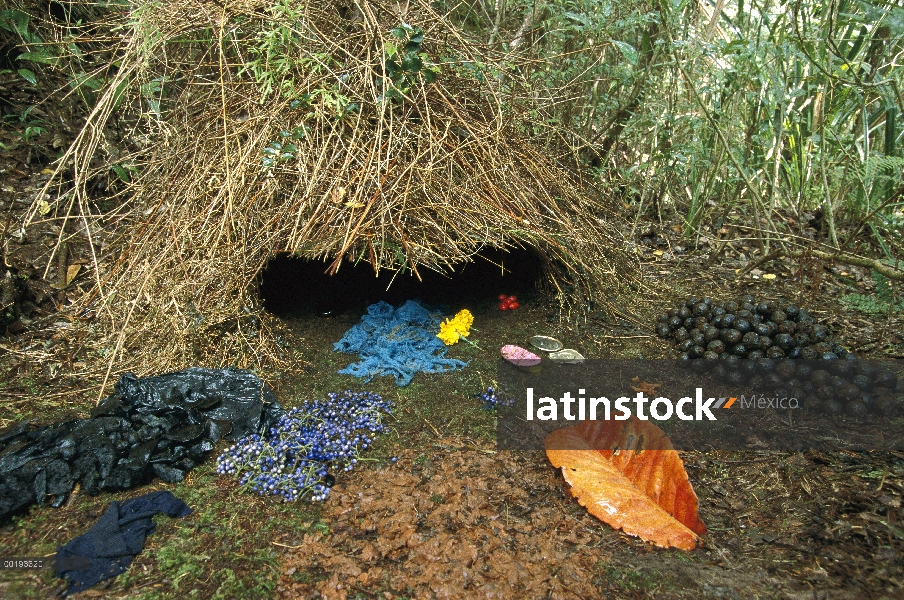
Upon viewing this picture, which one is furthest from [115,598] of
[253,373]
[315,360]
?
[315,360]

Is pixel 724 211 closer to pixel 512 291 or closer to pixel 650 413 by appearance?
pixel 512 291

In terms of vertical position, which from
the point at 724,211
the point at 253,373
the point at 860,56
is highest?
the point at 860,56

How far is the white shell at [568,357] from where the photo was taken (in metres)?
3.47

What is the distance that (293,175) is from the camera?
354cm

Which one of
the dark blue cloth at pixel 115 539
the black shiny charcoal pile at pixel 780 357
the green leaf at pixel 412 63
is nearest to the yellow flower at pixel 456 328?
the black shiny charcoal pile at pixel 780 357

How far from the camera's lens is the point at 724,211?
5324 millimetres

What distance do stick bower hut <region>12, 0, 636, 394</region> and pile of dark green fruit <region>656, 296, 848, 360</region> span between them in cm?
61

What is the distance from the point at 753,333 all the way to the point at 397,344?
73.7 inches

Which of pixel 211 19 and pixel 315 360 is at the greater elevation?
pixel 211 19

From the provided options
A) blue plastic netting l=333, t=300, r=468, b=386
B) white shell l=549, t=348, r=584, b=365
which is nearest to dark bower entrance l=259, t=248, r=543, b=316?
blue plastic netting l=333, t=300, r=468, b=386

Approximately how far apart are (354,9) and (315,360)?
7.02ft

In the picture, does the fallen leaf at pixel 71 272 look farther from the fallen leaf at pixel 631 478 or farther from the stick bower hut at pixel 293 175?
the fallen leaf at pixel 631 478

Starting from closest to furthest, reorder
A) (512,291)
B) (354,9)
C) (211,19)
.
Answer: (211,19), (354,9), (512,291)

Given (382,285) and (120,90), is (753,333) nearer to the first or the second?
(382,285)
